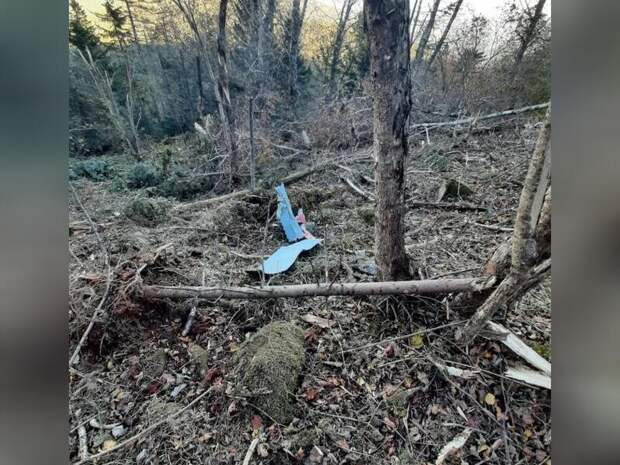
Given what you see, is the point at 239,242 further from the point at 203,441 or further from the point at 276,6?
the point at 276,6

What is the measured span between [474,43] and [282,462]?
7.86 feet

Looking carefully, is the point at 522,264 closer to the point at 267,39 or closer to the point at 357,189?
the point at 357,189

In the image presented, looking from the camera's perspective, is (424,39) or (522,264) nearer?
(522,264)

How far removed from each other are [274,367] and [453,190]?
1453 millimetres

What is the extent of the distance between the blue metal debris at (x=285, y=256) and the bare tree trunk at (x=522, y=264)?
824 mm

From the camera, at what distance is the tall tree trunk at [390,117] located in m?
1.28

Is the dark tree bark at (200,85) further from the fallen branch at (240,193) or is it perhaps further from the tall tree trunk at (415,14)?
the tall tree trunk at (415,14)

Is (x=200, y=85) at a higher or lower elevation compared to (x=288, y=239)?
higher

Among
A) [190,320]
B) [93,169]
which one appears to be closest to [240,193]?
[93,169]

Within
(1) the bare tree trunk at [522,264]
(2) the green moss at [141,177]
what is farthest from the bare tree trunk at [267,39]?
(1) the bare tree trunk at [522,264]

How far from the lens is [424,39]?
1.92 meters
